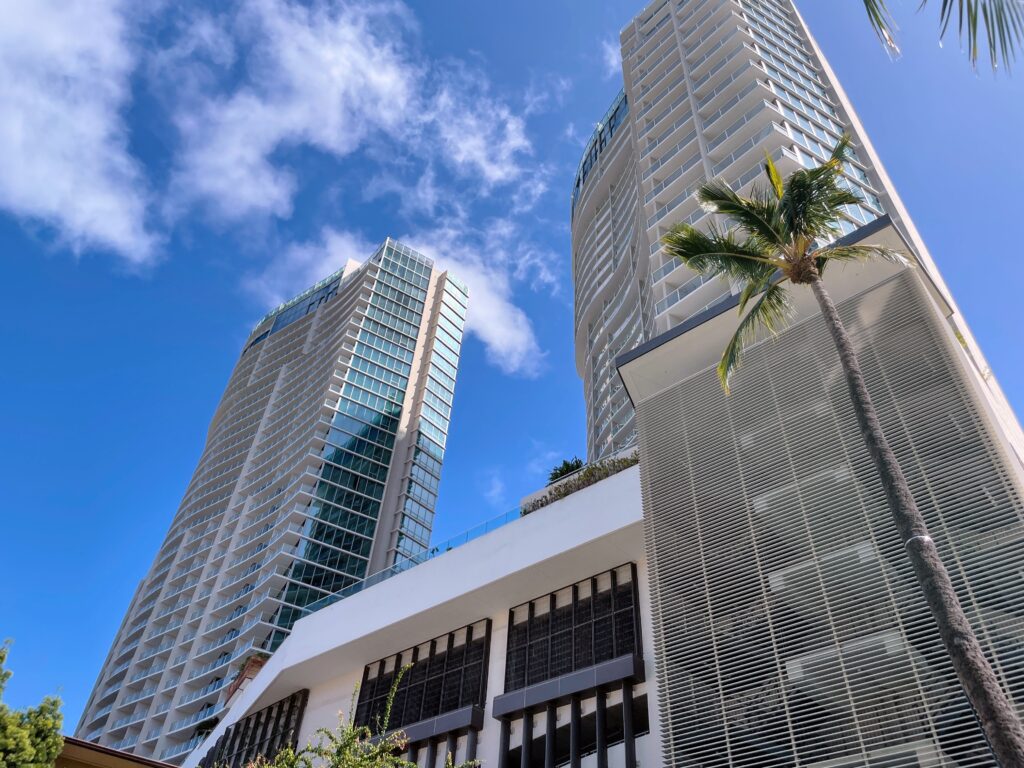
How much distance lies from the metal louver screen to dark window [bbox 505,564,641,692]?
2.48 metres

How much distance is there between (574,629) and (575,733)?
273 cm

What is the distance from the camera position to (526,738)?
2016 centimetres

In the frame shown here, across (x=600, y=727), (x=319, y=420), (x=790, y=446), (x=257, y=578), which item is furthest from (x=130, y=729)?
(x=790, y=446)

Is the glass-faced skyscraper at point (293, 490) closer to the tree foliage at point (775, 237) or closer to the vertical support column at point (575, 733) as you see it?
the vertical support column at point (575, 733)

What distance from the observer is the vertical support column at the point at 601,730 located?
60.0 ft

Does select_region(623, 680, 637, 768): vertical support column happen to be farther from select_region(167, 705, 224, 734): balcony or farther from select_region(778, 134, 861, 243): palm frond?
select_region(167, 705, 224, 734): balcony

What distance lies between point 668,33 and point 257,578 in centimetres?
5342

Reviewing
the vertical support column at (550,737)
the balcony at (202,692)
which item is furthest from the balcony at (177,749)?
the vertical support column at (550,737)

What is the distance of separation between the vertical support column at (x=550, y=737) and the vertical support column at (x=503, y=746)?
4.06 ft

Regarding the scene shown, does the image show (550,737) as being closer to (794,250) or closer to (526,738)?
(526,738)

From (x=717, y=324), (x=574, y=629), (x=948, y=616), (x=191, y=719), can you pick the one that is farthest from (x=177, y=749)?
(x=948, y=616)

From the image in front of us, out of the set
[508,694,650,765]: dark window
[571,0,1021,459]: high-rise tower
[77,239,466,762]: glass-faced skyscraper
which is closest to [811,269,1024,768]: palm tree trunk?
[508,694,650,765]: dark window

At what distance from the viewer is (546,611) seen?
22.5m

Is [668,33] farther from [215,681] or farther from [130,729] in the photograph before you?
[130,729]
